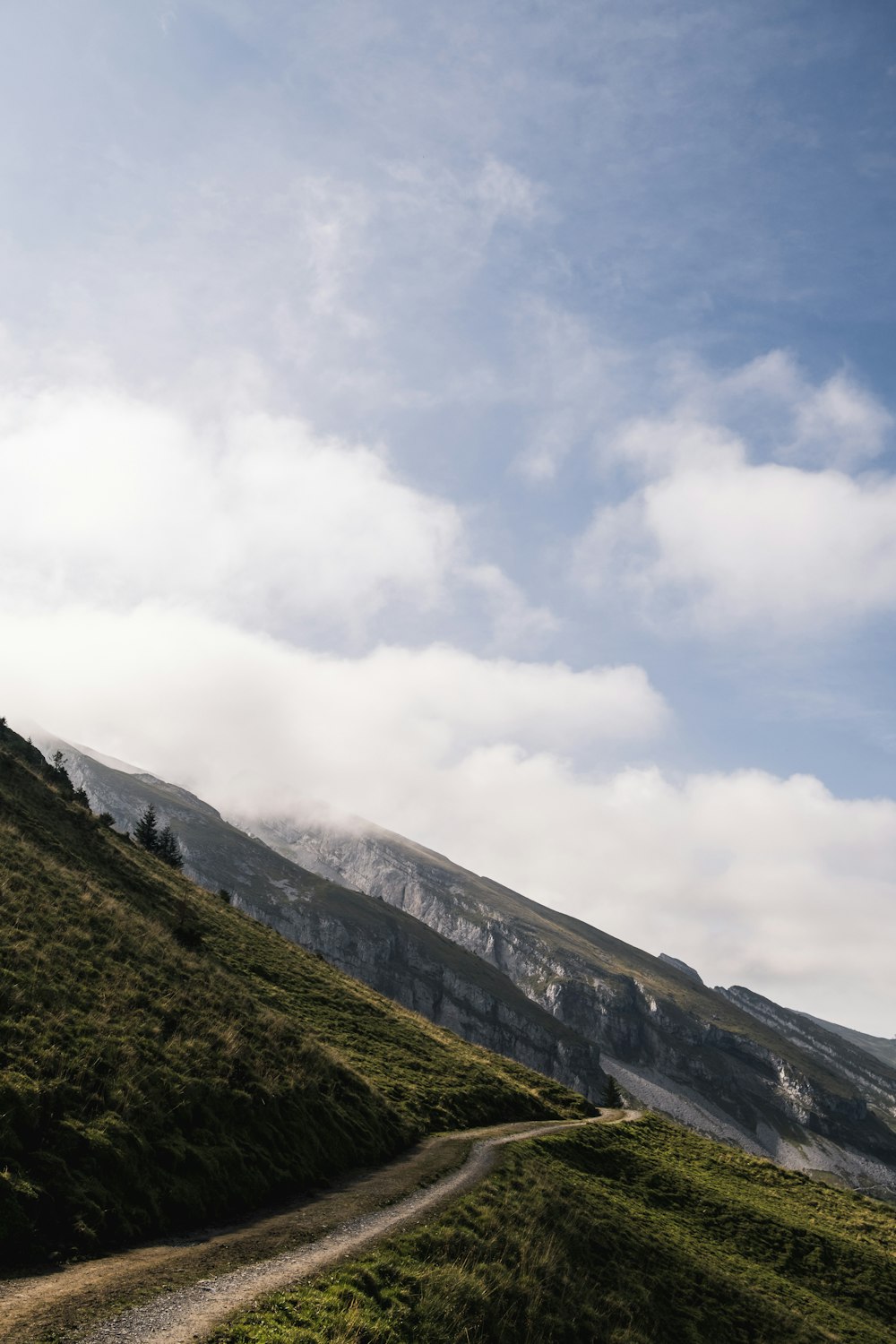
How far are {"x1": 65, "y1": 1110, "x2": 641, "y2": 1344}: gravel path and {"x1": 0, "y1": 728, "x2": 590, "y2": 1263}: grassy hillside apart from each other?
10.5 ft

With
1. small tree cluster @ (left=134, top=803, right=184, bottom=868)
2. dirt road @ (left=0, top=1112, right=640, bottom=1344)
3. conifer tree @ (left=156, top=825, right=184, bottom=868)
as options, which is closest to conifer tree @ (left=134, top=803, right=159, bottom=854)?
small tree cluster @ (left=134, top=803, right=184, bottom=868)

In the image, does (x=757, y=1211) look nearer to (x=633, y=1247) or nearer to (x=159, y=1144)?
(x=633, y=1247)

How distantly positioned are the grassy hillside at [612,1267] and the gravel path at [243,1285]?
71 centimetres

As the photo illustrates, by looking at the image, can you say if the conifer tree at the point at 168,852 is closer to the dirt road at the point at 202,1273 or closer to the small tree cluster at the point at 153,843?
the small tree cluster at the point at 153,843

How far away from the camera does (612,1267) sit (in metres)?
25.6

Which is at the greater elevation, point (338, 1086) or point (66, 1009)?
point (66, 1009)

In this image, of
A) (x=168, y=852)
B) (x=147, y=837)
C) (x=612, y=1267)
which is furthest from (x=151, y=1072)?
(x=168, y=852)

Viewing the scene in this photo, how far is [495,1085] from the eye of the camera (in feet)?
161

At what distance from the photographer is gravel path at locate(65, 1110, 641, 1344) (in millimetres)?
12852

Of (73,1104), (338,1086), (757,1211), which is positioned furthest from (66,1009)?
(757,1211)

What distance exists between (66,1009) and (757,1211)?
137 ft

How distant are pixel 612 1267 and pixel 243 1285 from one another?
56.1 ft

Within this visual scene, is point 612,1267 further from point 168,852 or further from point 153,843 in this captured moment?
point 153,843

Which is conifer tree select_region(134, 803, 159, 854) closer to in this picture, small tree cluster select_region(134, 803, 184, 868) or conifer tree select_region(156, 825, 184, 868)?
small tree cluster select_region(134, 803, 184, 868)
